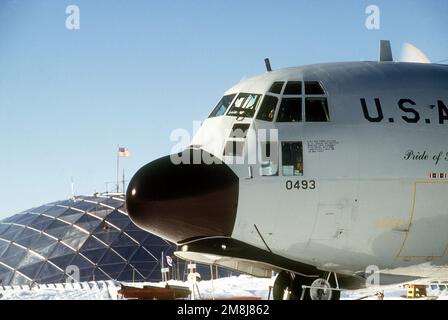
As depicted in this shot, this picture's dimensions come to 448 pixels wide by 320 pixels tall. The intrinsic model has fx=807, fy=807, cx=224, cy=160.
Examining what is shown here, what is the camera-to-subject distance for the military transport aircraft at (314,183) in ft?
54.6

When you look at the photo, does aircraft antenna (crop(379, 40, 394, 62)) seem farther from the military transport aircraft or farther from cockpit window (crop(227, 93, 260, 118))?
cockpit window (crop(227, 93, 260, 118))

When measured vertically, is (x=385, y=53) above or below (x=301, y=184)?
above

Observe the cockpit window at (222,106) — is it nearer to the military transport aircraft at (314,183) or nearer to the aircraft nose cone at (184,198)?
the military transport aircraft at (314,183)

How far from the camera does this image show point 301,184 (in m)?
17.0

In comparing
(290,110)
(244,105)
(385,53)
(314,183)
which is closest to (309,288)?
(314,183)

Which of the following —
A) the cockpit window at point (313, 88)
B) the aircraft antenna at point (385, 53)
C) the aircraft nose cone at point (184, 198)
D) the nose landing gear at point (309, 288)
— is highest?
the aircraft antenna at point (385, 53)

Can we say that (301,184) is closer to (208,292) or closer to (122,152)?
(208,292)

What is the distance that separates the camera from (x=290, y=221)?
1697 cm

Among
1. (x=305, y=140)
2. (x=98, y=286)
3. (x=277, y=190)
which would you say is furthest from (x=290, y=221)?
(x=98, y=286)

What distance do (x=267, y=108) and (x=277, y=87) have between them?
0.64 m

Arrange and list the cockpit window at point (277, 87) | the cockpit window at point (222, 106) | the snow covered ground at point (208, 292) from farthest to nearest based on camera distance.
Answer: the snow covered ground at point (208, 292) < the cockpit window at point (222, 106) < the cockpit window at point (277, 87)

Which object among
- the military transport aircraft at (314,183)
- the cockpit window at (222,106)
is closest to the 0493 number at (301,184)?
the military transport aircraft at (314,183)

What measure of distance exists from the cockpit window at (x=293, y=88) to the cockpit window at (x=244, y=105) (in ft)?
2.26
